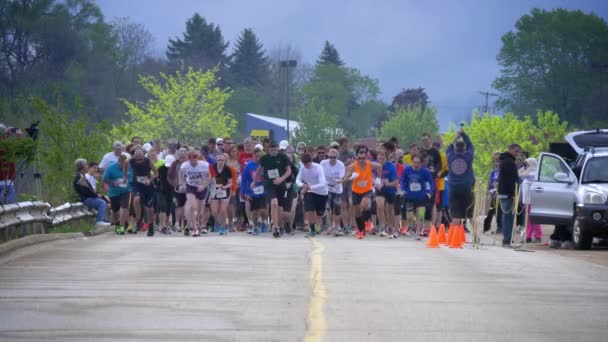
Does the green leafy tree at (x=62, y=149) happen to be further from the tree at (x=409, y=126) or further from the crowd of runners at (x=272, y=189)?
the tree at (x=409, y=126)

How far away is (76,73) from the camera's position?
8500 centimetres

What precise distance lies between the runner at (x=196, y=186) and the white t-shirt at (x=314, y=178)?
211cm

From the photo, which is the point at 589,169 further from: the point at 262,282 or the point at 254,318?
the point at 254,318

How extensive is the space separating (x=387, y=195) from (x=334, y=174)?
4.31 feet

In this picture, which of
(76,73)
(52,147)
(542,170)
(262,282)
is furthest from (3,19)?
(262,282)

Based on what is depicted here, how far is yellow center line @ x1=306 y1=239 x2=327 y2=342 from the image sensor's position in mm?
9241

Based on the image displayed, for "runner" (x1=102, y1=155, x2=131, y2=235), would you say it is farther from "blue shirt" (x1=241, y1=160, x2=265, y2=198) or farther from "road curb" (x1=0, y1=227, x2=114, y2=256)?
"blue shirt" (x1=241, y1=160, x2=265, y2=198)

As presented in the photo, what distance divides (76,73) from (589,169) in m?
67.1

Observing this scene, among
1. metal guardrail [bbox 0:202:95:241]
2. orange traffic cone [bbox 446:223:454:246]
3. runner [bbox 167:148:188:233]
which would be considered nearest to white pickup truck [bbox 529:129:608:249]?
orange traffic cone [bbox 446:223:454:246]

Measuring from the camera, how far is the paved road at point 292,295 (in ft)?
30.9

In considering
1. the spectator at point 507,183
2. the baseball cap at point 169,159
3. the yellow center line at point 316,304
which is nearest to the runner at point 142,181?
the baseball cap at point 169,159

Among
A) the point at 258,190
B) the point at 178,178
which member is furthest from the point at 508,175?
the point at 178,178

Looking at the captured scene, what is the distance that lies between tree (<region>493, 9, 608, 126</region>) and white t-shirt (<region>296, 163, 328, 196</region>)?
7866 cm

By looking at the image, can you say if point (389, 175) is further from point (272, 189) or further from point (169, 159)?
point (169, 159)
